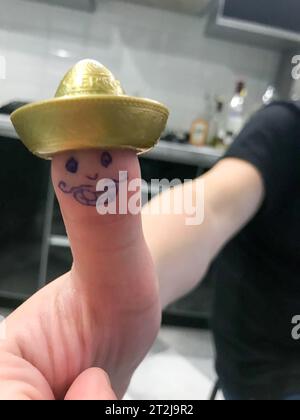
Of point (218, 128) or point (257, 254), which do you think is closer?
point (257, 254)

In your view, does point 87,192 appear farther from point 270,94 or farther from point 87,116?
point 270,94

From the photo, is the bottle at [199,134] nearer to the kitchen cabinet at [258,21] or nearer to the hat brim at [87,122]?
the kitchen cabinet at [258,21]

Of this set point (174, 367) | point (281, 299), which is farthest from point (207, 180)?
point (174, 367)

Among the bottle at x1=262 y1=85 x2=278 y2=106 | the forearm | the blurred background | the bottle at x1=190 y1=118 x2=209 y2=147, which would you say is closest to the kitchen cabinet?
the blurred background

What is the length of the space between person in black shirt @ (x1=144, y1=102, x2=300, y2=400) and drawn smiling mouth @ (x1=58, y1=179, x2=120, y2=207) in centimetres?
21

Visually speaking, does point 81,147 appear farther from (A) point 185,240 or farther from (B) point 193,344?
(B) point 193,344

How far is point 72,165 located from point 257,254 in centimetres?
37

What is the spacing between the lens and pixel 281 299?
0.43 meters

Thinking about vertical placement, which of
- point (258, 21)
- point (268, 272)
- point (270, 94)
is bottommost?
point (268, 272)

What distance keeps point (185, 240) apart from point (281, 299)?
199 mm

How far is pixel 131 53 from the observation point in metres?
0.69

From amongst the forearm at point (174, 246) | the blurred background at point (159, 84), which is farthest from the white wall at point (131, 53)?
the forearm at point (174, 246)

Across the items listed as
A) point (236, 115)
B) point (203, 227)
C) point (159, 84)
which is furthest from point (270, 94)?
point (203, 227)

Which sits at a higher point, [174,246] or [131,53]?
[131,53]
